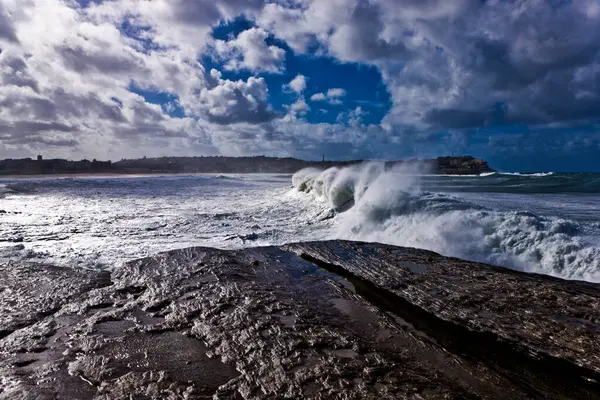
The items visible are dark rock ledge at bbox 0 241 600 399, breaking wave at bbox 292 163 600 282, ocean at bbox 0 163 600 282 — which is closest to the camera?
dark rock ledge at bbox 0 241 600 399

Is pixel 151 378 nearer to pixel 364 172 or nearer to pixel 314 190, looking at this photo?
pixel 364 172

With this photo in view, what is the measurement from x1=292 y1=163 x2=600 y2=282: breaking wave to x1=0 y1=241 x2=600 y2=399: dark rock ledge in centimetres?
140

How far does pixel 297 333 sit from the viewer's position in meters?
2.64

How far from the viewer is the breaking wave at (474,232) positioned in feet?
16.0

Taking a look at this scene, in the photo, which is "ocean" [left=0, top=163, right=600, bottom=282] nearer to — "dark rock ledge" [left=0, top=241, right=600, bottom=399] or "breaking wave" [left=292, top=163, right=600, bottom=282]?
"breaking wave" [left=292, top=163, right=600, bottom=282]

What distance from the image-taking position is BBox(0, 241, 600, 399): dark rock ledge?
2037mm

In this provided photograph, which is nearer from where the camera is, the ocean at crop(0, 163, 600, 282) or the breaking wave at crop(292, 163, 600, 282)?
the breaking wave at crop(292, 163, 600, 282)

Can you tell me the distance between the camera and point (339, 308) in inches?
124

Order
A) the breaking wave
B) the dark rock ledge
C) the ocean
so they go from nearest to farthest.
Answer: the dark rock ledge, the breaking wave, the ocean

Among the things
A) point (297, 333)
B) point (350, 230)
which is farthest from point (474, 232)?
point (297, 333)

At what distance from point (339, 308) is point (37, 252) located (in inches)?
187

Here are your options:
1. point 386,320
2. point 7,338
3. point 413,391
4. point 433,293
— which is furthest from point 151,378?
point 433,293

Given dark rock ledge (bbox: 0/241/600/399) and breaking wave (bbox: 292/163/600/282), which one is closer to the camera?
dark rock ledge (bbox: 0/241/600/399)

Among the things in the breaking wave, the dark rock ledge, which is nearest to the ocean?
the breaking wave
